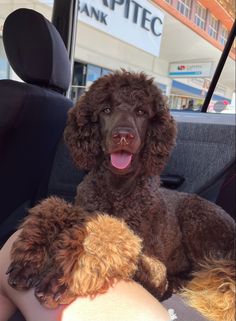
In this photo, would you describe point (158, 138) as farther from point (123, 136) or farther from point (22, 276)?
point (22, 276)

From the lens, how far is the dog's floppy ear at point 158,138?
1712mm

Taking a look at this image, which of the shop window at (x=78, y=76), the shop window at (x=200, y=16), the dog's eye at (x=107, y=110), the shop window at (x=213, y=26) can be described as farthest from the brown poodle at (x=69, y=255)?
the shop window at (x=213, y=26)

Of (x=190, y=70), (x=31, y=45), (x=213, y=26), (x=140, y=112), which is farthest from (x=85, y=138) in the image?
(x=190, y=70)

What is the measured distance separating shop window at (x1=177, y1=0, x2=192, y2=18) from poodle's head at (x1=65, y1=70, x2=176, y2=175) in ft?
3.84

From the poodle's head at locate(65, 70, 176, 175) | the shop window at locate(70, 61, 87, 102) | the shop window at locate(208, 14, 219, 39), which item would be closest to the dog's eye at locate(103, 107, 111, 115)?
the poodle's head at locate(65, 70, 176, 175)

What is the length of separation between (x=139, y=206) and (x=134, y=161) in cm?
20

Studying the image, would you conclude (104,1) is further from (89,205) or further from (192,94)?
(89,205)

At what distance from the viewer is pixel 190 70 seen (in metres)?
3.75

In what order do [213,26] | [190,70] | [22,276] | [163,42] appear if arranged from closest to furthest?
1. [22,276]
2. [213,26]
3. [163,42]
4. [190,70]

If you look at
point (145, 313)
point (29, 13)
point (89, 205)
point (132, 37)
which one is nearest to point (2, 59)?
point (29, 13)

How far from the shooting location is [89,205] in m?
1.62

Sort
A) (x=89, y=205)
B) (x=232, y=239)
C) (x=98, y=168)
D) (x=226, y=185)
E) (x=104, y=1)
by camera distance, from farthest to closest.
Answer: (x=104, y=1) → (x=226, y=185) → (x=232, y=239) → (x=98, y=168) → (x=89, y=205)

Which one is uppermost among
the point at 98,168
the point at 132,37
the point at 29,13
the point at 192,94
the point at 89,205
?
the point at 132,37

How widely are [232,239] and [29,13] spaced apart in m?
1.54
